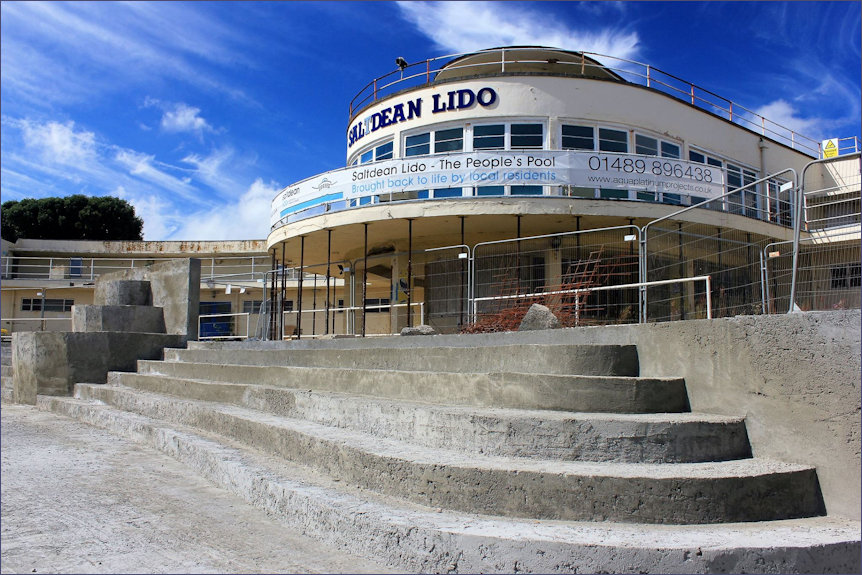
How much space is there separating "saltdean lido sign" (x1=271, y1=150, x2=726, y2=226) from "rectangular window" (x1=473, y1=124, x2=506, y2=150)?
168 cm

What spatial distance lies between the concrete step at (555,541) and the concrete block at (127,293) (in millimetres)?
11768

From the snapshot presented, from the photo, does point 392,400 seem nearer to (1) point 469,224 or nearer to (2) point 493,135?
(1) point 469,224

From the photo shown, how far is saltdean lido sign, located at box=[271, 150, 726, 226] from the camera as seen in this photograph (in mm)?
13766

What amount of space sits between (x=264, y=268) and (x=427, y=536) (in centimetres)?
3813

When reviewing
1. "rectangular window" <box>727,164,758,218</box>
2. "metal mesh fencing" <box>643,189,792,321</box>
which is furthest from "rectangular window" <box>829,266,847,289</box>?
"rectangular window" <box>727,164,758,218</box>

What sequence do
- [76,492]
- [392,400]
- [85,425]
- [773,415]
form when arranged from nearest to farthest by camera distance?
[773,415] < [76,492] < [392,400] < [85,425]

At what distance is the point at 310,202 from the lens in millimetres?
15781

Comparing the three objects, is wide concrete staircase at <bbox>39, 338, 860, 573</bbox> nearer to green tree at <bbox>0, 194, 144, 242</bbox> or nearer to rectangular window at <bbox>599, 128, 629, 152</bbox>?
rectangular window at <bbox>599, 128, 629, 152</bbox>

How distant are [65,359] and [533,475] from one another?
1157 centimetres

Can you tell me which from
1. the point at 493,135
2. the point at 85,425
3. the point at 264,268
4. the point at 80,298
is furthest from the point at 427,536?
the point at 80,298

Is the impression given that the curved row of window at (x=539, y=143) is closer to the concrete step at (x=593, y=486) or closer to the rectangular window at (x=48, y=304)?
the concrete step at (x=593, y=486)

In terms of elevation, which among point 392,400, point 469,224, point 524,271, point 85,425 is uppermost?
point 469,224

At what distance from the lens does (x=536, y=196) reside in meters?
13.5

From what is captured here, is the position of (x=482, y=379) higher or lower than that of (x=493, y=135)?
lower
